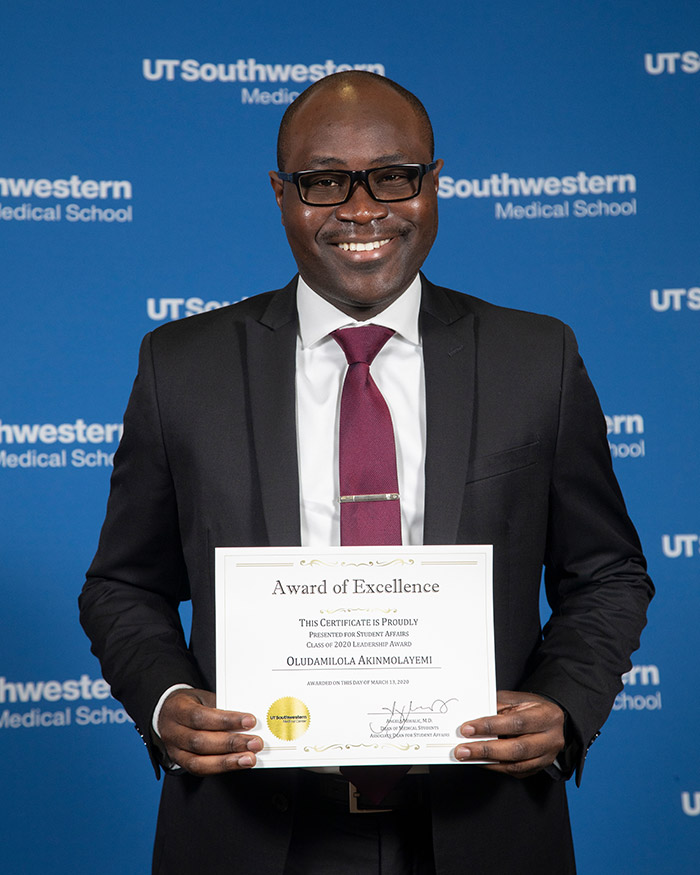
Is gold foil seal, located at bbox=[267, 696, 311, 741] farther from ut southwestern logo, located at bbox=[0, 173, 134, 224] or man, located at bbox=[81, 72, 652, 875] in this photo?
ut southwestern logo, located at bbox=[0, 173, 134, 224]

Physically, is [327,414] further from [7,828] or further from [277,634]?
→ [7,828]

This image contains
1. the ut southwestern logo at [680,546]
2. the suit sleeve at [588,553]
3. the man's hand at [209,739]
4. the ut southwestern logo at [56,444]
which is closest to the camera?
the man's hand at [209,739]

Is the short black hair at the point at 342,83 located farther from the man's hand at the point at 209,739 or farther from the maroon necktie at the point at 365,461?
the man's hand at the point at 209,739

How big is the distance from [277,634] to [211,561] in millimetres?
246

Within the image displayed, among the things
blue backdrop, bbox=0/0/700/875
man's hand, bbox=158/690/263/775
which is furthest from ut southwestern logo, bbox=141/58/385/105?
man's hand, bbox=158/690/263/775

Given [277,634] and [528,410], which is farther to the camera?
[528,410]

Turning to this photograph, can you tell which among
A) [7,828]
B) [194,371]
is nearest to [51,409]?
[7,828]

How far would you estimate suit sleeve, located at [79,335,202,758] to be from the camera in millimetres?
1438

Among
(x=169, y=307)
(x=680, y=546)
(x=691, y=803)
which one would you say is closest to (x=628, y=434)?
(x=680, y=546)

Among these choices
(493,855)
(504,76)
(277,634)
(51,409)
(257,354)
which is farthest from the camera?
(504,76)

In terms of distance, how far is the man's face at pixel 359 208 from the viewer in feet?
4.68

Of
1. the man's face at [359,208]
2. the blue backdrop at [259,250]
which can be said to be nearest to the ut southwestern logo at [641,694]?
the blue backdrop at [259,250]

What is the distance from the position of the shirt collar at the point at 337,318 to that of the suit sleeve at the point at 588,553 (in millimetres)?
240

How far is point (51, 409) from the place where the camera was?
2775 mm
